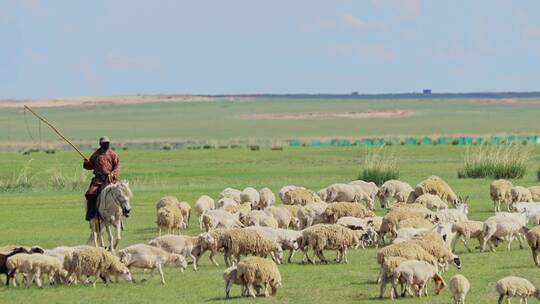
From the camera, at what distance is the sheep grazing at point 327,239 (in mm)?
21828

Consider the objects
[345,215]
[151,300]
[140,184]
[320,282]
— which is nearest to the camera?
[151,300]

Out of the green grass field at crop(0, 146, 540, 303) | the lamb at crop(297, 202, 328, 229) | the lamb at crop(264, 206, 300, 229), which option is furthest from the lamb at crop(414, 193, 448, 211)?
the lamb at crop(264, 206, 300, 229)

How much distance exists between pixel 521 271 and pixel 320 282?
11.6 feet

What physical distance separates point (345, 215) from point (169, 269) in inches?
223

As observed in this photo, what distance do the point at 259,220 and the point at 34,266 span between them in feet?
21.4

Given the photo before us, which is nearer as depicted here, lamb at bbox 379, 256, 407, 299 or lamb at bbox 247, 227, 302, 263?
lamb at bbox 379, 256, 407, 299

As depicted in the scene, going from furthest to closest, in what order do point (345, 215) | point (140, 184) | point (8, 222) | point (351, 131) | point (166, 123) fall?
point (166, 123), point (351, 131), point (140, 184), point (8, 222), point (345, 215)

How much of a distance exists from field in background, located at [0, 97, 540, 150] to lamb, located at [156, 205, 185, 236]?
232 feet

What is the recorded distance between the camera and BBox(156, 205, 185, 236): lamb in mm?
26656

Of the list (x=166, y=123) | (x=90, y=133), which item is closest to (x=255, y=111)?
(x=166, y=123)

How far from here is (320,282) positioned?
1984 centimetres

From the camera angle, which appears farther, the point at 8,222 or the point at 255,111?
the point at 255,111

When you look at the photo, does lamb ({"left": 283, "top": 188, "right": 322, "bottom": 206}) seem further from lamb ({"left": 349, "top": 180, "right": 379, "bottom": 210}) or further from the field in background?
the field in background

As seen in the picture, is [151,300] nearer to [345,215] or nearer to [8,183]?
[345,215]
